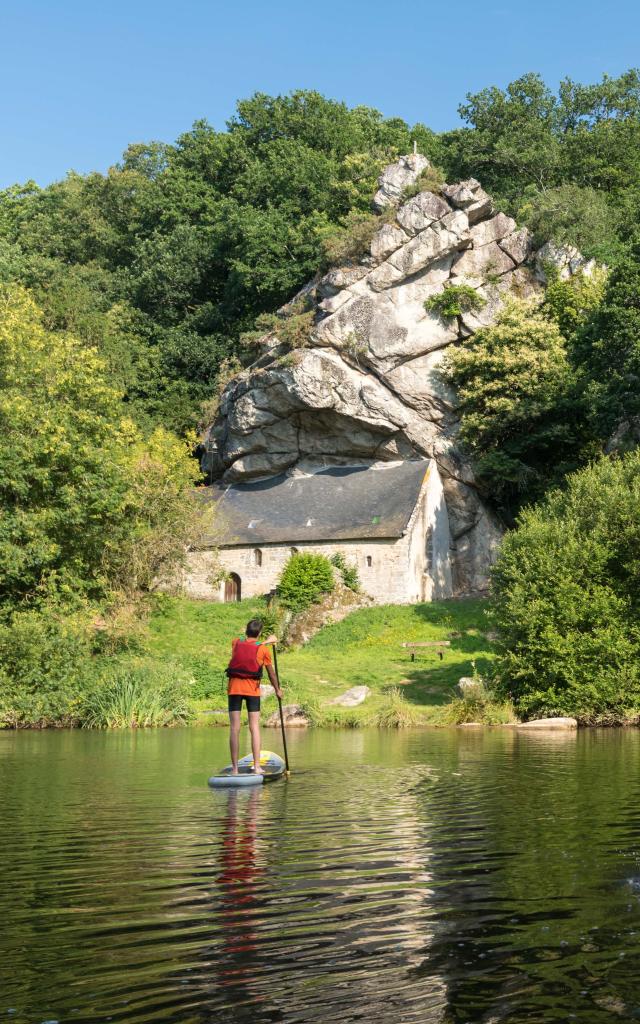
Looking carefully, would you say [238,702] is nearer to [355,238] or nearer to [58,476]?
[58,476]

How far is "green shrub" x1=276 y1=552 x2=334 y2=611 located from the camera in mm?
51500

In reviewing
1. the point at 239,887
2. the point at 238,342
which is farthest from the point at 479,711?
the point at 238,342

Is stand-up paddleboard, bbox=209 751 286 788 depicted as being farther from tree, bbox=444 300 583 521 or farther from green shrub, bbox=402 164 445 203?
green shrub, bbox=402 164 445 203

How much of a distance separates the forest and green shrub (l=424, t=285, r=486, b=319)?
297 centimetres

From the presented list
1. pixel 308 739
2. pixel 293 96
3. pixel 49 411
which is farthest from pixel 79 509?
pixel 293 96

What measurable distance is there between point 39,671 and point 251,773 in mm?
16817

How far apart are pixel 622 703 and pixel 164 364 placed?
4778 centimetres

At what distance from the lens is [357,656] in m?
43.0

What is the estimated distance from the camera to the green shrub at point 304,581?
2028 inches

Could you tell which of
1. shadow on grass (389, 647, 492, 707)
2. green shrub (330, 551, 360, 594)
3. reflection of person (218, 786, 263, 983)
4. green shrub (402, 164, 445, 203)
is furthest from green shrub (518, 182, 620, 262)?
reflection of person (218, 786, 263, 983)

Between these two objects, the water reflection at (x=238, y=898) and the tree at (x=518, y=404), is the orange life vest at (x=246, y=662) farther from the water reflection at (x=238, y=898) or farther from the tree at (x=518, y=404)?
the tree at (x=518, y=404)

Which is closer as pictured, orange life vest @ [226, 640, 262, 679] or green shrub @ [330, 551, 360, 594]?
orange life vest @ [226, 640, 262, 679]

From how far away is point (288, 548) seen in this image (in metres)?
54.6

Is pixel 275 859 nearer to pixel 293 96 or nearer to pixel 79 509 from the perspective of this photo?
pixel 79 509
